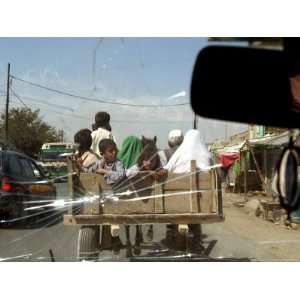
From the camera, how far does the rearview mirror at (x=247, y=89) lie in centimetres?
188

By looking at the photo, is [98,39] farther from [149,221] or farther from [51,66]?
Result: [149,221]

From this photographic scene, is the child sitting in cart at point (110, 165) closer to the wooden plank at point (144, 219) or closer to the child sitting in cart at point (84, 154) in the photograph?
the child sitting in cart at point (84, 154)

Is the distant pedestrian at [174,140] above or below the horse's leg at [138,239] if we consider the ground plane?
above

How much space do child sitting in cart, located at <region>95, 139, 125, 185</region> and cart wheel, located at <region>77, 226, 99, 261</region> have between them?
403 mm

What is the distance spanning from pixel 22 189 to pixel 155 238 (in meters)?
0.97

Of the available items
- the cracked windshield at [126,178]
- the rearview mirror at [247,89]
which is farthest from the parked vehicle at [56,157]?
the rearview mirror at [247,89]

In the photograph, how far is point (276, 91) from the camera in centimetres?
197

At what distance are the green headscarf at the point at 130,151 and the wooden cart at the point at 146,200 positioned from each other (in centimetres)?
13

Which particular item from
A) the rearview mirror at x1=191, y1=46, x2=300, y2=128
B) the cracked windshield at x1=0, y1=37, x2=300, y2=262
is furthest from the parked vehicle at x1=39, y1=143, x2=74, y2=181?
the rearview mirror at x1=191, y1=46, x2=300, y2=128

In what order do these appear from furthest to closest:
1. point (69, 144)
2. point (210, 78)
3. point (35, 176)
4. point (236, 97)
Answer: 1. point (35, 176)
2. point (69, 144)
3. point (236, 97)
4. point (210, 78)

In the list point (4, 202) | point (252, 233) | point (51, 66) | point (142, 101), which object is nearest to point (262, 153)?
point (252, 233)

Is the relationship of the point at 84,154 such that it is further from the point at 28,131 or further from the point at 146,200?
the point at 146,200

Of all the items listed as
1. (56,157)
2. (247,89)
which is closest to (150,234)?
(56,157)

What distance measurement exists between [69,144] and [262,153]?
1237 millimetres
